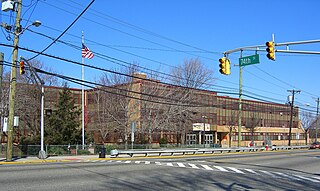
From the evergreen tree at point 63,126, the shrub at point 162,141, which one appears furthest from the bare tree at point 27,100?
the shrub at point 162,141

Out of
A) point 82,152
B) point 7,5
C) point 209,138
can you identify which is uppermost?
point 7,5

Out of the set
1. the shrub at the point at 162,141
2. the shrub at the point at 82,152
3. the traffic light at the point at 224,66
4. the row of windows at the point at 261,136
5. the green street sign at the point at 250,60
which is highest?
the green street sign at the point at 250,60

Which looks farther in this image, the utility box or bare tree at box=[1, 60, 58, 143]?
bare tree at box=[1, 60, 58, 143]

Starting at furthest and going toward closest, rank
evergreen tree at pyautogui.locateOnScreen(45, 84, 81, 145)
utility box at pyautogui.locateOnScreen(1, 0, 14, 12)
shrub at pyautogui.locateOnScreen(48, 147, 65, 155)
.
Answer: evergreen tree at pyautogui.locateOnScreen(45, 84, 81, 145)
shrub at pyautogui.locateOnScreen(48, 147, 65, 155)
utility box at pyautogui.locateOnScreen(1, 0, 14, 12)

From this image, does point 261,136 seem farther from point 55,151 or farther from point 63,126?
point 55,151

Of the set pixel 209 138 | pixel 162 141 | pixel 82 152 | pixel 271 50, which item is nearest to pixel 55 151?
pixel 82 152

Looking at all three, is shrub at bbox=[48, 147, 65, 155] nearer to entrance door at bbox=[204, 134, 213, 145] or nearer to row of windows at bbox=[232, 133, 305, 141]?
entrance door at bbox=[204, 134, 213, 145]

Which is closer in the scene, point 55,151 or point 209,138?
point 55,151

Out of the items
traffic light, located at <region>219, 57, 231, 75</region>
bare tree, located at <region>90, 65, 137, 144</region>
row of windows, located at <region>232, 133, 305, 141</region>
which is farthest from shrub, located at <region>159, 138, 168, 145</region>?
traffic light, located at <region>219, 57, 231, 75</region>

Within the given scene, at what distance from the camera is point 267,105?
8875 centimetres

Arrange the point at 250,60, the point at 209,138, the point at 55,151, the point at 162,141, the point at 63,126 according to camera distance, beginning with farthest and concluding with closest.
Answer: the point at 209,138, the point at 162,141, the point at 63,126, the point at 55,151, the point at 250,60

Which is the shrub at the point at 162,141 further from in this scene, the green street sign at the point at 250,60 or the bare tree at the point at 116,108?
the green street sign at the point at 250,60

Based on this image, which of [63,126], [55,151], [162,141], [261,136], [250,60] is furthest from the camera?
[261,136]

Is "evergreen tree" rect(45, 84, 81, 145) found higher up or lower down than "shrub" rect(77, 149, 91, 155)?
higher up
